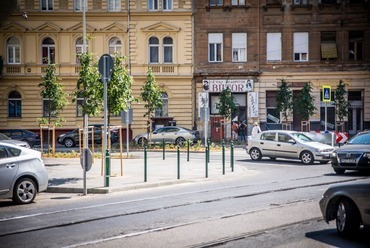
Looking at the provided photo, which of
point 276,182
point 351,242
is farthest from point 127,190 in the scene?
point 351,242

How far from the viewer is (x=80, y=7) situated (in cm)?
4416

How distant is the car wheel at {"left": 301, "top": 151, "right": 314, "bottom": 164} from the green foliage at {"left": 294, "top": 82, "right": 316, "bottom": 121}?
16.4 m

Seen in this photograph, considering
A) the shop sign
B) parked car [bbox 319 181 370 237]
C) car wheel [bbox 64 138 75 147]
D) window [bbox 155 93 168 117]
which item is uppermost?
the shop sign

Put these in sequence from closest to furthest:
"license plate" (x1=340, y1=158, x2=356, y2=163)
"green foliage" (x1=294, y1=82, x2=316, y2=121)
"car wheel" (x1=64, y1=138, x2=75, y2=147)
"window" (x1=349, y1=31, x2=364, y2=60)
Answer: "license plate" (x1=340, y1=158, x2=356, y2=163) < "car wheel" (x1=64, y1=138, x2=75, y2=147) < "green foliage" (x1=294, y1=82, x2=316, y2=121) < "window" (x1=349, y1=31, x2=364, y2=60)

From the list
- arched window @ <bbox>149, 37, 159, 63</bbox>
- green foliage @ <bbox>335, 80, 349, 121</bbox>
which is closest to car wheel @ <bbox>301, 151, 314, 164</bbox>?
green foliage @ <bbox>335, 80, 349, 121</bbox>

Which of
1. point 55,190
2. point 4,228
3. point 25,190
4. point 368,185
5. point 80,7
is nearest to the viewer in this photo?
point 368,185

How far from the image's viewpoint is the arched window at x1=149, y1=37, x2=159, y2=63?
45.1 meters

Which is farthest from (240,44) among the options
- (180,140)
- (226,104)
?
(180,140)

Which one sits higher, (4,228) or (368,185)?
(368,185)

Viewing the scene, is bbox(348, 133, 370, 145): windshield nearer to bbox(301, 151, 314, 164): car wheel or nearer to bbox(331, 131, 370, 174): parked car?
bbox(331, 131, 370, 174): parked car

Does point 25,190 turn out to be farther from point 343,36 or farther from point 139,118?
point 343,36

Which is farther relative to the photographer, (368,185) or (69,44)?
(69,44)

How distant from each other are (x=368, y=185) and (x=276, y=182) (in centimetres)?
987

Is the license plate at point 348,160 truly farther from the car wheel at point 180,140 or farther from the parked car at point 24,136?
the parked car at point 24,136
